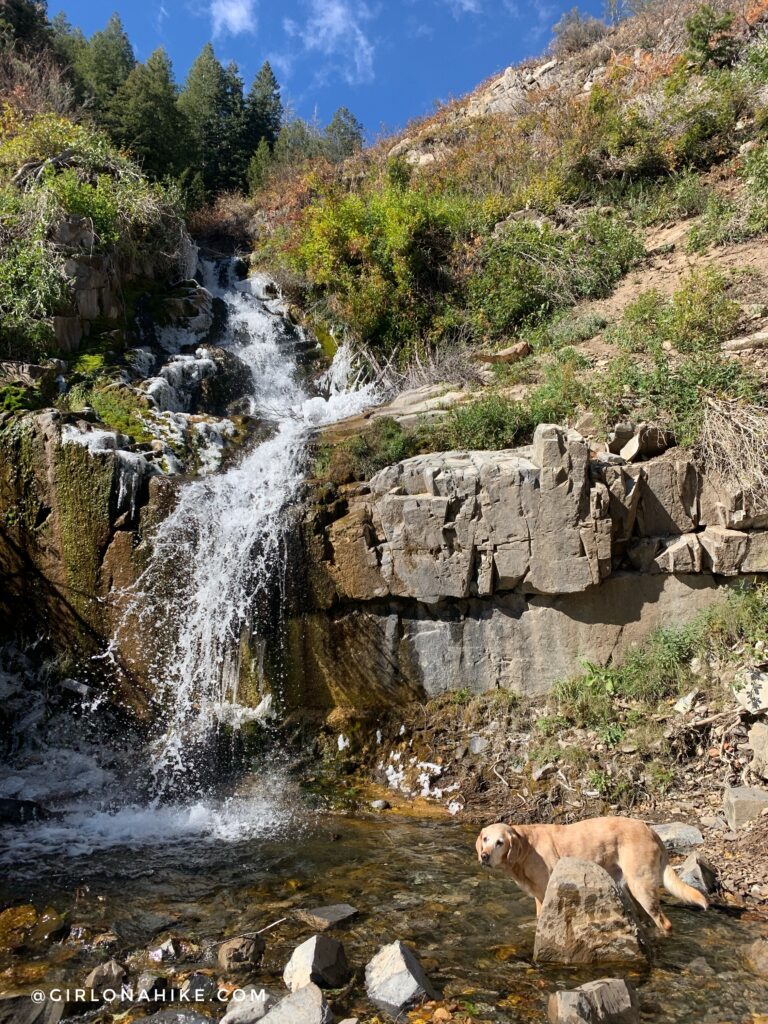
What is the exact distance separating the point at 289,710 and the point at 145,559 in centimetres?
236

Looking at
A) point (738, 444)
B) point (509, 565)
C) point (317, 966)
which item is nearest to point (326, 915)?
point (317, 966)

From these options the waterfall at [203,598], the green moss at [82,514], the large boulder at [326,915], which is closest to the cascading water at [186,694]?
the waterfall at [203,598]

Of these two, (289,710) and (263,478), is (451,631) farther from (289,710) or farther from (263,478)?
(263,478)

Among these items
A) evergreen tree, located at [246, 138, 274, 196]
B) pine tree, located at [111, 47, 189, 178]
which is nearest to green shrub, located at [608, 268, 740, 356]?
pine tree, located at [111, 47, 189, 178]

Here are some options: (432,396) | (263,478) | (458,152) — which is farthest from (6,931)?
(458,152)

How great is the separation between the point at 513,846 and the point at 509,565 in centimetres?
334

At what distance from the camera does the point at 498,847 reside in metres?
3.91

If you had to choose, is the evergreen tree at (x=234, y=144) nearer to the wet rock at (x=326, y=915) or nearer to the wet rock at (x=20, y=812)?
the wet rock at (x=20, y=812)

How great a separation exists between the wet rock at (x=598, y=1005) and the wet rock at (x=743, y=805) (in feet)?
8.89

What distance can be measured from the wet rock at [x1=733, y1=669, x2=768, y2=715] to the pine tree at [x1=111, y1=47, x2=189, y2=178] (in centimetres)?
2034

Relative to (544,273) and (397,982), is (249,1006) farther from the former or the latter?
(544,273)

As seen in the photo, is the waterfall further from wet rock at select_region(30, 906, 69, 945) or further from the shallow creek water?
wet rock at select_region(30, 906, 69, 945)

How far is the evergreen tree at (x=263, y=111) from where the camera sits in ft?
87.6

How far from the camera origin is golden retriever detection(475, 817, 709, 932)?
4.00 metres
